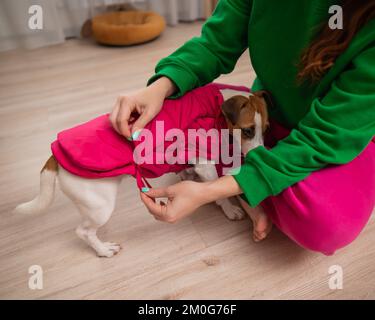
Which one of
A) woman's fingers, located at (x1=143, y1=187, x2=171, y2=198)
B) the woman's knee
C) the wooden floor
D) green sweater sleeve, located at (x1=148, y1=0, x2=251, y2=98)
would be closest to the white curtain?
the wooden floor

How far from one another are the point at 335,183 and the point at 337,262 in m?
0.30

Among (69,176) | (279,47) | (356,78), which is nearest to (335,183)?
(356,78)

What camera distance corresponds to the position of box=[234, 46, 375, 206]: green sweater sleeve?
744 mm

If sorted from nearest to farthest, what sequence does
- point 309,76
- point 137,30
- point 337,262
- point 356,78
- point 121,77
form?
1. point 356,78
2. point 309,76
3. point 337,262
4. point 121,77
5. point 137,30

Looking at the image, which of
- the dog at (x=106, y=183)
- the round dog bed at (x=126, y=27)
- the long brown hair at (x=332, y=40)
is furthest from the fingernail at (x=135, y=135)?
the round dog bed at (x=126, y=27)

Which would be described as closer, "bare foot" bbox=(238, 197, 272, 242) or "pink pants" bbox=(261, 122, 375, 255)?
"pink pants" bbox=(261, 122, 375, 255)

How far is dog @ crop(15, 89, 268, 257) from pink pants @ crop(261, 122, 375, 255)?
211 millimetres

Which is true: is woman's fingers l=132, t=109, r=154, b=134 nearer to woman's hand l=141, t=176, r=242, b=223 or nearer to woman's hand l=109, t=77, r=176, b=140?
woman's hand l=109, t=77, r=176, b=140

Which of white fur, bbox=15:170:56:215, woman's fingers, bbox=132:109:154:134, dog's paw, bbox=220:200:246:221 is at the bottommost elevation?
dog's paw, bbox=220:200:246:221

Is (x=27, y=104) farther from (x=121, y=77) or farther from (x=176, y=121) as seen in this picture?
(x=176, y=121)

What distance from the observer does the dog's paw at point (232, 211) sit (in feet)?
3.78

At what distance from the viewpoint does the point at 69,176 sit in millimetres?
834

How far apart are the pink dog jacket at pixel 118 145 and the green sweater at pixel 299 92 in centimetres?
7

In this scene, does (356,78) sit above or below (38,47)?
above
